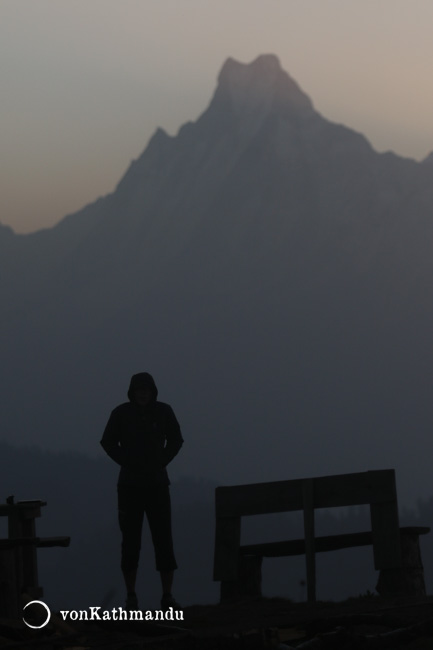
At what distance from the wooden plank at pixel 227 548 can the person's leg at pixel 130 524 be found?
4.69ft

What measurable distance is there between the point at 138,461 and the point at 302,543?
1990 millimetres

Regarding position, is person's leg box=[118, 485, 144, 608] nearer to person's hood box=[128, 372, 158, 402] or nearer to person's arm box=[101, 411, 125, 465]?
person's arm box=[101, 411, 125, 465]

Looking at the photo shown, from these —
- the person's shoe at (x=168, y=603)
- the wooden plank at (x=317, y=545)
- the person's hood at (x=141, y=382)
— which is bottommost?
the person's shoe at (x=168, y=603)

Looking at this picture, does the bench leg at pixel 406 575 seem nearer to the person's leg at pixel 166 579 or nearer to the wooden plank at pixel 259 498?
the wooden plank at pixel 259 498

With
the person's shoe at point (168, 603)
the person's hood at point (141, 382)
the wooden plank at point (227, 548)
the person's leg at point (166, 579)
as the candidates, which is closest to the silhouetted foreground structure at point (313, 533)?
the wooden plank at point (227, 548)

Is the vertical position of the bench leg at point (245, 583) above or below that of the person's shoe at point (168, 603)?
above

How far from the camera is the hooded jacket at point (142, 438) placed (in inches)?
408

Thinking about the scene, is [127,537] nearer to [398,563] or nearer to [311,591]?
[311,591]

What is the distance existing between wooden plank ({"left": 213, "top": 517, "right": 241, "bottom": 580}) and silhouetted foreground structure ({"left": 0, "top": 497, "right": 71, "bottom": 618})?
5.98 ft

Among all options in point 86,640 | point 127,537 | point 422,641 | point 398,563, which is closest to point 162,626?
point 86,640

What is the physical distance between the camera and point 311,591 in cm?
1080

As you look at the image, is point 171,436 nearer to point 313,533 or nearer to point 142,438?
point 142,438

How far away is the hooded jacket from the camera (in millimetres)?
10352

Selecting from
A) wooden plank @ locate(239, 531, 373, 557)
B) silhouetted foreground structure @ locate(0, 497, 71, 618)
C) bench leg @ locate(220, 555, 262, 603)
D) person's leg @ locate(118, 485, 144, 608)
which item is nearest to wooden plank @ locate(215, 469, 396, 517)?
wooden plank @ locate(239, 531, 373, 557)
